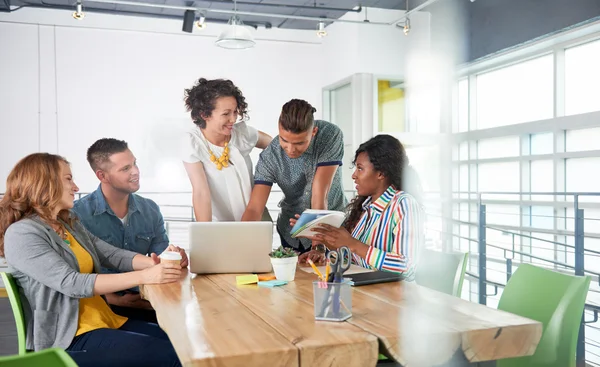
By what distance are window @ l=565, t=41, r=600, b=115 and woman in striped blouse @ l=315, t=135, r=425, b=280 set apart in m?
2.97

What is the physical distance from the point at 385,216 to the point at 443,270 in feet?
1.02

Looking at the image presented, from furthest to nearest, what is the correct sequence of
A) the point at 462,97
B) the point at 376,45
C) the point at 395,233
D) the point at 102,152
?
the point at 376,45 < the point at 462,97 < the point at 102,152 < the point at 395,233

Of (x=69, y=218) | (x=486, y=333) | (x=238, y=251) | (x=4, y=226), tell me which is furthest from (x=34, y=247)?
(x=486, y=333)

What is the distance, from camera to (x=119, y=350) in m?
1.58

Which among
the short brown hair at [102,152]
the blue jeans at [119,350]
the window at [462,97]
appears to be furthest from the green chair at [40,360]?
the window at [462,97]

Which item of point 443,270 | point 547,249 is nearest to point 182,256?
point 443,270

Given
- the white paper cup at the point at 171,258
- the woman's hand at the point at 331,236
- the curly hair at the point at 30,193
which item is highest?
the curly hair at the point at 30,193

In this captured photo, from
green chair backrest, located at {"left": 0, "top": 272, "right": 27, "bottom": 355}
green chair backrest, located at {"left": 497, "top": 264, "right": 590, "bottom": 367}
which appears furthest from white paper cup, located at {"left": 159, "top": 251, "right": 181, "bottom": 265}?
green chair backrest, located at {"left": 497, "top": 264, "right": 590, "bottom": 367}

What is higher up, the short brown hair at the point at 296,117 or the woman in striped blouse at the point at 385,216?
the short brown hair at the point at 296,117

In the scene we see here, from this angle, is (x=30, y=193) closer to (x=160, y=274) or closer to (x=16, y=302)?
(x=16, y=302)

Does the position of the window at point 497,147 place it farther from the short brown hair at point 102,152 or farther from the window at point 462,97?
the short brown hair at point 102,152

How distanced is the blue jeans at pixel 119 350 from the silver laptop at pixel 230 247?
1.13 feet

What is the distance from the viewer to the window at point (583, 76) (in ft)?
14.7

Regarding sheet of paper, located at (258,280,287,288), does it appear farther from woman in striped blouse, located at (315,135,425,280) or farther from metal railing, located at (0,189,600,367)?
metal railing, located at (0,189,600,367)
